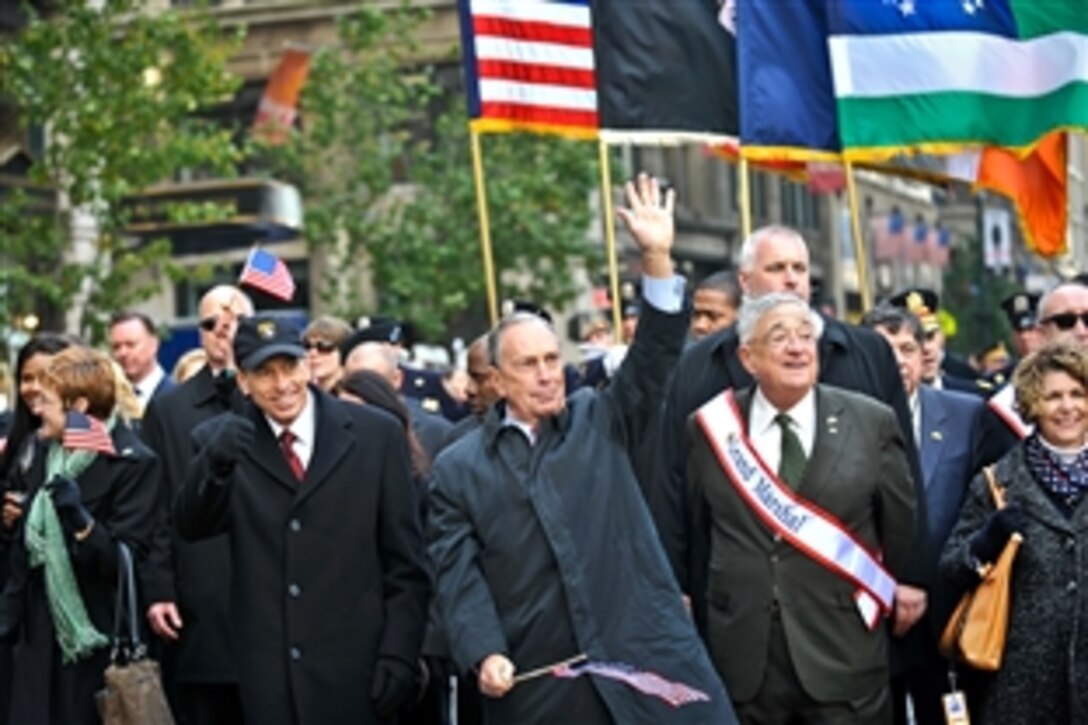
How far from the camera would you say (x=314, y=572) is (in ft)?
29.0

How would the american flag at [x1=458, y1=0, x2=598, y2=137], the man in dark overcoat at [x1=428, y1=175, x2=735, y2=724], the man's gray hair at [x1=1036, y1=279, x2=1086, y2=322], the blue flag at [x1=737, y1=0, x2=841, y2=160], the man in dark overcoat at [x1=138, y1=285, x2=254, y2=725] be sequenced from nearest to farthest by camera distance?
the man in dark overcoat at [x1=428, y1=175, x2=735, y2=724] → the man in dark overcoat at [x1=138, y1=285, x2=254, y2=725] → the man's gray hair at [x1=1036, y1=279, x2=1086, y2=322] → the blue flag at [x1=737, y1=0, x2=841, y2=160] → the american flag at [x1=458, y1=0, x2=598, y2=137]

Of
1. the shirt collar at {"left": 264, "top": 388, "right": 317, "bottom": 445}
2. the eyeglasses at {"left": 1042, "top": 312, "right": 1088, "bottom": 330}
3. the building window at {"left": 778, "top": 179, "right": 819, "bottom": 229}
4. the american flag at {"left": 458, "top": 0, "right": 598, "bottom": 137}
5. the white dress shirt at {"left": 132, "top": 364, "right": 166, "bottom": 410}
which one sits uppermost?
the american flag at {"left": 458, "top": 0, "right": 598, "bottom": 137}

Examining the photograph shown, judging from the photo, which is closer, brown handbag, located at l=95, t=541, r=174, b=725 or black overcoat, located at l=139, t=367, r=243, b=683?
brown handbag, located at l=95, t=541, r=174, b=725

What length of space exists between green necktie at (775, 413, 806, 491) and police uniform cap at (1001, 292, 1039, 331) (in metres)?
4.99

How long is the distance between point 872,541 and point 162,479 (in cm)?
311

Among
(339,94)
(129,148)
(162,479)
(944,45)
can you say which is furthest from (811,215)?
(162,479)

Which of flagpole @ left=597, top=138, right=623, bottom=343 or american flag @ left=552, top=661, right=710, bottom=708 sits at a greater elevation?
flagpole @ left=597, top=138, right=623, bottom=343

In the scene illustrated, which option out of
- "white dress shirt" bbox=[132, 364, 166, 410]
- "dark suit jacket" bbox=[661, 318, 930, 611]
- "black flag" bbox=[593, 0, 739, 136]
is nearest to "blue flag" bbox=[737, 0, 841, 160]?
"black flag" bbox=[593, 0, 739, 136]

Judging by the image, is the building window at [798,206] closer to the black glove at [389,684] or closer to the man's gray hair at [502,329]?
the black glove at [389,684]

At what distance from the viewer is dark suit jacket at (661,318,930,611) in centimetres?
888

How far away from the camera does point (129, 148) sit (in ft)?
88.5

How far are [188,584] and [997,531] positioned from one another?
129 inches

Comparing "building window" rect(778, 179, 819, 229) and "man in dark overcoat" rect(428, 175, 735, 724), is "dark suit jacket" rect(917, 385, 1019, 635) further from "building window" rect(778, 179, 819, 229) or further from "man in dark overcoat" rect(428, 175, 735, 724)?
"building window" rect(778, 179, 819, 229)

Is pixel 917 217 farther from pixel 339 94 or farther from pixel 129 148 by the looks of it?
pixel 129 148
